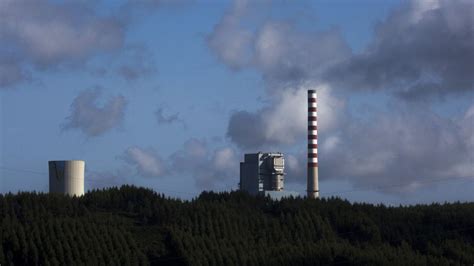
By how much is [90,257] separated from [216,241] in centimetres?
920

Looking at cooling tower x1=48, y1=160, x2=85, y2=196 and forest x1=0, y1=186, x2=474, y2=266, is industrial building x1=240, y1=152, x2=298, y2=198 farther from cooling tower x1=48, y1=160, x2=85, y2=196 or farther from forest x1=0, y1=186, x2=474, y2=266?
cooling tower x1=48, y1=160, x2=85, y2=196

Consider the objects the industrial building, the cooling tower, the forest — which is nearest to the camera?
the forest

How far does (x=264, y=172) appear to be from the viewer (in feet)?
245

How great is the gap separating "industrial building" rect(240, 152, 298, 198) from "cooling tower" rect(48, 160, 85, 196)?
16.1 m

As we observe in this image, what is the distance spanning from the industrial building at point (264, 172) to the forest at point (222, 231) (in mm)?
5848

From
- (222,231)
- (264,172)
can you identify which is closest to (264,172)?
(264,172)

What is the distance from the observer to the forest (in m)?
50.8

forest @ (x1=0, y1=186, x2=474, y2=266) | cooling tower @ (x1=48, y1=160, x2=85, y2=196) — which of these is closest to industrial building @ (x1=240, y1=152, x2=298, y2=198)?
forest @ (x1=0, y1=186, x2=474, y2=266)

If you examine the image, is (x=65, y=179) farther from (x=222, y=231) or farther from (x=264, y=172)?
(x=264, y=172)

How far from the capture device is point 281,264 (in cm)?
5322

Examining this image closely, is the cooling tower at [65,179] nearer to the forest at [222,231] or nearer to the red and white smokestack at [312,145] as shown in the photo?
the forest at [222,231]

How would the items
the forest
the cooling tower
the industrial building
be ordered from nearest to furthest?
the forest → the cooling tower → the industrial building

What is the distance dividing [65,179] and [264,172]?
17.7m

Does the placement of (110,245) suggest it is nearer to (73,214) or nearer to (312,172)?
(73,214)
